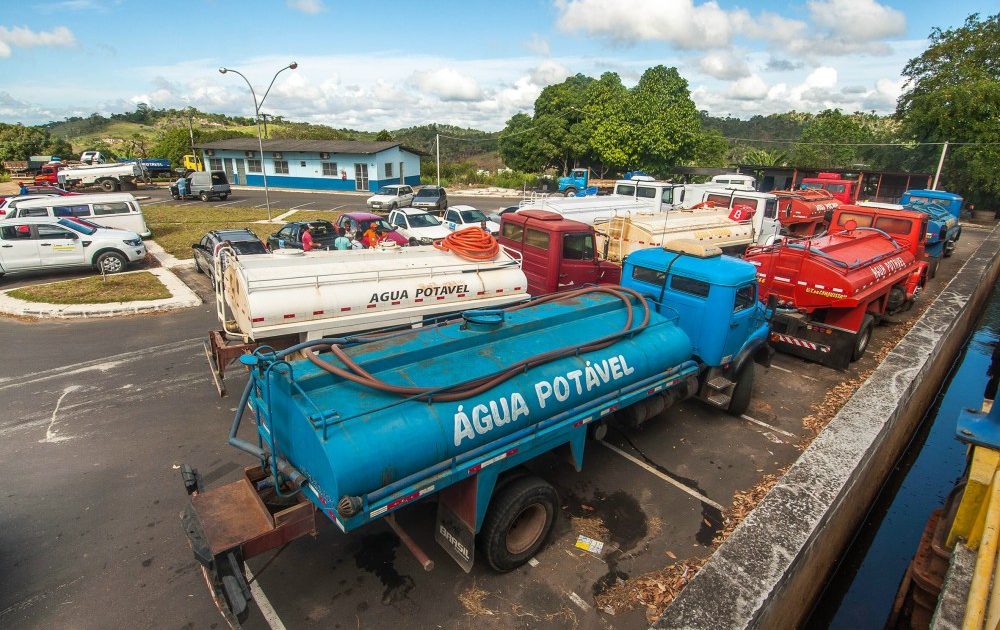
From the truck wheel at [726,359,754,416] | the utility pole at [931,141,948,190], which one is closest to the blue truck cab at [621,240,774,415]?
the truck wheel at [726,359,754,416]

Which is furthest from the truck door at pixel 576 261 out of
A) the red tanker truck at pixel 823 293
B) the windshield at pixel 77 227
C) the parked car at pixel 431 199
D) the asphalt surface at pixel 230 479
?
the parked car at pixel 431 199

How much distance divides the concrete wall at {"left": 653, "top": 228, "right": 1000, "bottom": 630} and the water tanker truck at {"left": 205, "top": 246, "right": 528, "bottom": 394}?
6392 millimetres

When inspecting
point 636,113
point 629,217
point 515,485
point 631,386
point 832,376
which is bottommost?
point 832,376

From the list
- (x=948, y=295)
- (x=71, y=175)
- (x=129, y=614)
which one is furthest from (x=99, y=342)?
(x=71, y=175)

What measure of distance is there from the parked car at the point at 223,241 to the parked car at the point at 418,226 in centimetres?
514

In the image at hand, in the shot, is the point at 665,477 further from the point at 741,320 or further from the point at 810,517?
the point at 741,320

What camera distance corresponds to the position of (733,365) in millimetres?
8664

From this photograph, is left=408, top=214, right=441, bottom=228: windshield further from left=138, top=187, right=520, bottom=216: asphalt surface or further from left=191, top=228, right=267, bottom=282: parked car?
left=138, top=187, right=520, bottom=216: asphalt surface

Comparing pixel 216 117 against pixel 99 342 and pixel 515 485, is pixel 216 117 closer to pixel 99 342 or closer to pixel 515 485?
pixel 99 342

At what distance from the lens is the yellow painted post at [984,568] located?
3.75 metres

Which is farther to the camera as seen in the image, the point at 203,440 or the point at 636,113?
the point at 636,113

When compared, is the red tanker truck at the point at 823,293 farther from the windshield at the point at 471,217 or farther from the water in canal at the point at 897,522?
the windshield at the point at 471,217

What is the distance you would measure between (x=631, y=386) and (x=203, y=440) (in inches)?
259

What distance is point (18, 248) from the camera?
15.6 metres
